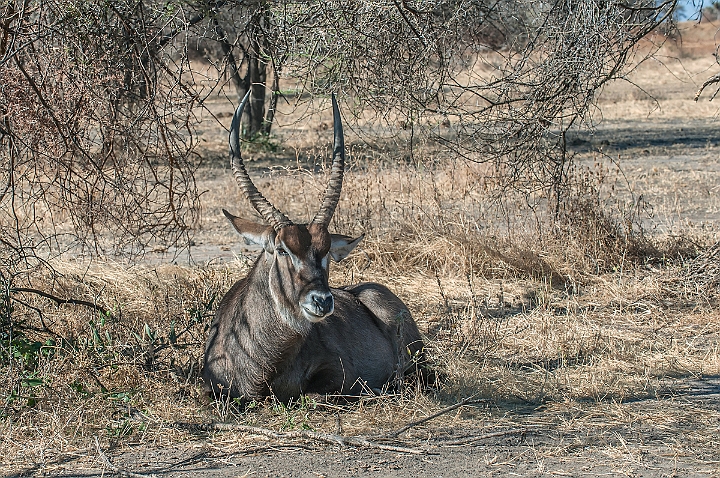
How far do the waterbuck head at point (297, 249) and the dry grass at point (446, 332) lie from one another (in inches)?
27.5

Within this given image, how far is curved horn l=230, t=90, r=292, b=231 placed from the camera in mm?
6281

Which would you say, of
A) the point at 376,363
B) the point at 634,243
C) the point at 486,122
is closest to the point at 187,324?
the point at 376,363

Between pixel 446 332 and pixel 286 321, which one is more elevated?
pixel 286 321

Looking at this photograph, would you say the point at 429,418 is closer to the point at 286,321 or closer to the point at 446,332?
the point at 286,321

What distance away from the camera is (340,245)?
637 centimetres

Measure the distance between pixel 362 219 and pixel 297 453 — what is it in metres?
6.02

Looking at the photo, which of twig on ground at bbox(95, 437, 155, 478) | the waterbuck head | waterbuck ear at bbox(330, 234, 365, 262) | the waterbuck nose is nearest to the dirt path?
twig on ground at bbox(95, 437, 155, 478)

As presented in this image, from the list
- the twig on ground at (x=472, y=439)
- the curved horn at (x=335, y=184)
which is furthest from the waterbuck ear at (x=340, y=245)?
the twig on ground at (x=472, y=439)

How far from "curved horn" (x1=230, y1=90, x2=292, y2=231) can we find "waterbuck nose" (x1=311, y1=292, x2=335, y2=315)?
2.02 feet

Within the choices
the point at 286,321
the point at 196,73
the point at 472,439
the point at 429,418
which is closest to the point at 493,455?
the point at 472,439

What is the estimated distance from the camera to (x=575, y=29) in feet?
27.7

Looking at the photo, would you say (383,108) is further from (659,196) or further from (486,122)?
(659,196)

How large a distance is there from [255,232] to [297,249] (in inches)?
16.9

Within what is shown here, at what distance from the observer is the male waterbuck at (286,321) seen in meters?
6.13
